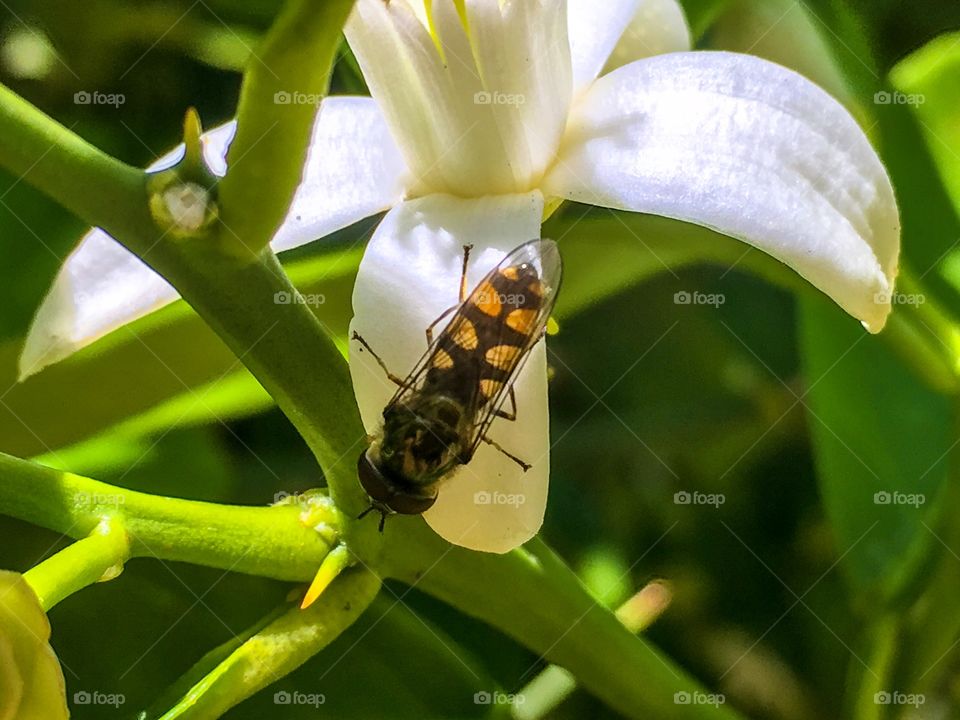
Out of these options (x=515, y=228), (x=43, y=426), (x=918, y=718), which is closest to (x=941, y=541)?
(x=918, y=718)

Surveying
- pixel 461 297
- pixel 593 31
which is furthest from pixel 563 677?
pixel 593 31

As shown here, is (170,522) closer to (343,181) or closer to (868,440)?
(343,181)

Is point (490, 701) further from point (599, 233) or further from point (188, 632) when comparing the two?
point (599, 233)

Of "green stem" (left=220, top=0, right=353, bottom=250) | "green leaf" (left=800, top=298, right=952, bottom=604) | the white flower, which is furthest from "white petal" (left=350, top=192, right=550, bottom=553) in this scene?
"green leaf" (left=800, top=298, right=952, bottom=604)

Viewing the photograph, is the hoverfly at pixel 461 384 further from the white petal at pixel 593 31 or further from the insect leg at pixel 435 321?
the white petal at pixel 593 31

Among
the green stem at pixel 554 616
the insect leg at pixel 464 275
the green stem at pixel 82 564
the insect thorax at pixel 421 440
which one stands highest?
the insect leg at pixel 464 275

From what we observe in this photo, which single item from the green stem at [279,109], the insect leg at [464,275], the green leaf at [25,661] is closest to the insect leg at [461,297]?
the insect leg at [464,275]

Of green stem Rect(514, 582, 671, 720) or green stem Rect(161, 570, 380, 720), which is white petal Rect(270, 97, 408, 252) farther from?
green stem Rect(514, 582, 671, 720)
